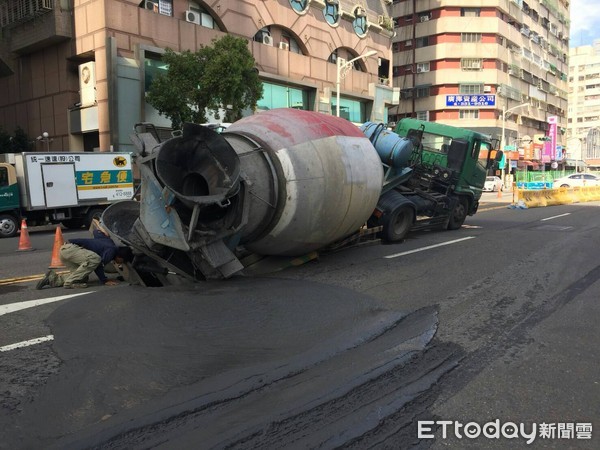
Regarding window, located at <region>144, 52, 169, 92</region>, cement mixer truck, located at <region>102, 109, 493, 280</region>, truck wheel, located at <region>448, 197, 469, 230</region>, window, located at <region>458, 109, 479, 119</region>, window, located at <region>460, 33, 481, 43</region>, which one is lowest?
truck wheel, located at <region>448, 197, 469, 230</region>

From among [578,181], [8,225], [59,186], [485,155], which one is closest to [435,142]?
[485,155]

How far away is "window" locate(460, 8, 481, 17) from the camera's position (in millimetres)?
61250

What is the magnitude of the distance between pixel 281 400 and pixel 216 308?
7.64ft

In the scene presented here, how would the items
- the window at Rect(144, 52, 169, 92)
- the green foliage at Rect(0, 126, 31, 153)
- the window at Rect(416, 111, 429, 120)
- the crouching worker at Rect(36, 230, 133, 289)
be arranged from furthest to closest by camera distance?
the window at Rect(416, 111, 429, 120) → the green foliage at Rect(0, 126, 31, 153) → the window at Rect(144, 52, 169, 92) → the crouching worker at Rect(36, 230, 133, 289)

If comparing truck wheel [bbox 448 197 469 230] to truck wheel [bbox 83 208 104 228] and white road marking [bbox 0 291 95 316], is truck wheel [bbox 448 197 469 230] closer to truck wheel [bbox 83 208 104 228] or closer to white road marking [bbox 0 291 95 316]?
white road marking [bbox 0 291 95 316]

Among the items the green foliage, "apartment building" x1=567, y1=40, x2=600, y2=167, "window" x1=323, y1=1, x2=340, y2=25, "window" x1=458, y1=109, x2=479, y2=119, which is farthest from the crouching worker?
"apartment building" x1=567, y1=40, x2=600, y2=167

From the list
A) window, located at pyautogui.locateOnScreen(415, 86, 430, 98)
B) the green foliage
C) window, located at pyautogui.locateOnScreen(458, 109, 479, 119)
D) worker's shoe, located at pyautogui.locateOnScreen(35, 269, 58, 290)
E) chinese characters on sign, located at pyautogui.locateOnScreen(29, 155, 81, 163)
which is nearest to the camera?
worker's shoe, located at pyautogui.locateOnScreen(35, 269, 58, 290)

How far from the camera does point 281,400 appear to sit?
3.62m

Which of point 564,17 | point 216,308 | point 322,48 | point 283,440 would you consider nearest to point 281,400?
point 283,440

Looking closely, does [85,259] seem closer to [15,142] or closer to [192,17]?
[192,17]

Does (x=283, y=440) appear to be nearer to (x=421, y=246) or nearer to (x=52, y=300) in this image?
(x=52, y=300)

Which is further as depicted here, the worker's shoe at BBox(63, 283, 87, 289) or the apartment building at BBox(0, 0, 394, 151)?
the apartment building at BBox(0, 0, 394, 151)

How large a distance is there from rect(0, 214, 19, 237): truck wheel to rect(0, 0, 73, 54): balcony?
14.6 meters

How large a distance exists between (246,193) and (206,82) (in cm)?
1676
